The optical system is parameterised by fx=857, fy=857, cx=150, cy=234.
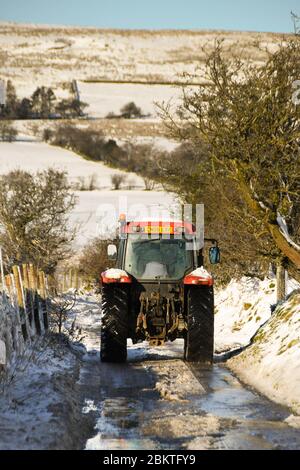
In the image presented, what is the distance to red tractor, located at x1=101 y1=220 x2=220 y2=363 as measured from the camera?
1364 cm

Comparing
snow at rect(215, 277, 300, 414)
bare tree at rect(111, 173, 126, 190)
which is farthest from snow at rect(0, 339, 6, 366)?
bare tree at rect(111, 173, 126, 190)

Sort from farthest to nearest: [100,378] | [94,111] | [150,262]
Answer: [94,111] < [150,262] < [100,378]

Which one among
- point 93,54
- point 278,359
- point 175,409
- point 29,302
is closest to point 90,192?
point 29,302

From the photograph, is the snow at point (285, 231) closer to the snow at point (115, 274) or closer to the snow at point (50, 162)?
the snow at point (115, 274)

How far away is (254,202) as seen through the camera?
15688 millimetres

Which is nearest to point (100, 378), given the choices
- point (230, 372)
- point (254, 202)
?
point (230, 372)

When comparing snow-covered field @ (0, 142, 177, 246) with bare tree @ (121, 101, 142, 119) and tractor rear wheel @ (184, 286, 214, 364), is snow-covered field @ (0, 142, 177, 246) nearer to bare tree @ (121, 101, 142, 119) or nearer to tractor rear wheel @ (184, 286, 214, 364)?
bare tree @ (121, 101, 142, 119)

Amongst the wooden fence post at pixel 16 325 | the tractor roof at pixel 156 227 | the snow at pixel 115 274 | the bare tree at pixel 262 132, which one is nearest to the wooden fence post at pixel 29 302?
the wooden fence post at pixel 16 325

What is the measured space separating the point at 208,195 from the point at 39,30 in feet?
547

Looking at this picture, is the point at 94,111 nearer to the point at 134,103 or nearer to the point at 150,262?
the point at 134,103

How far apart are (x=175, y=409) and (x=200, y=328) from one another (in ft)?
13.7

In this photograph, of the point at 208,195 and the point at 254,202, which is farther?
the point at 208,195

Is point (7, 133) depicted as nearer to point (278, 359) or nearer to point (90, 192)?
point (90, 192)

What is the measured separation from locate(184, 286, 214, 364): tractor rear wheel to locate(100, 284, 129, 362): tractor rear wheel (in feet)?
3.38
